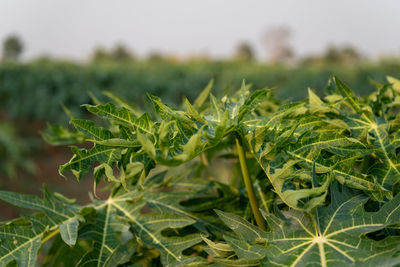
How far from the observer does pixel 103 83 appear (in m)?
9.47

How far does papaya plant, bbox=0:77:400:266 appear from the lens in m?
0.50

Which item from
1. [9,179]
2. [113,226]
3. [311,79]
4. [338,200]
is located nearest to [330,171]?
[338,200]

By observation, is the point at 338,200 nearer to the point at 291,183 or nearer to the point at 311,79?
the point at 291,183

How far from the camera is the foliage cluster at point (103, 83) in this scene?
8898 mm

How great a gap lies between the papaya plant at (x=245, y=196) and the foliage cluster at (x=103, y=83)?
26.0ft

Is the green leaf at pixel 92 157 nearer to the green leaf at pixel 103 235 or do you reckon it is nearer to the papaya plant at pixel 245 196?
the papaya plant at pixel 245 196

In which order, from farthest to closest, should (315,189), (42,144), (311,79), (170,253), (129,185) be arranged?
(311,79) → (42,144) → (129,185) → (170,253) → (315,189)

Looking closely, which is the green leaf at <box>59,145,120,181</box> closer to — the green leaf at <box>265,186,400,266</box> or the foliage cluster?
the green leaf at <box>265,186,400,266</box>

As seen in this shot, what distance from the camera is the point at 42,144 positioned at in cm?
833

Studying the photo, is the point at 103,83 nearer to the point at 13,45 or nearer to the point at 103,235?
the point at 103,235

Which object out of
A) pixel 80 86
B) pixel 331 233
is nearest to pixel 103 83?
pixel 80 86

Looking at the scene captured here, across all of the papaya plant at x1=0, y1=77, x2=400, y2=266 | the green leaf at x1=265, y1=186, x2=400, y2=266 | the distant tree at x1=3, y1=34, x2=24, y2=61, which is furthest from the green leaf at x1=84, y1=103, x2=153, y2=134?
the distant tree at x1=3, y1=34, x2=24, y2=61

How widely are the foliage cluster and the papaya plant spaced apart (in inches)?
312

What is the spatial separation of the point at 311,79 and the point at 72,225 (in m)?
9.03
